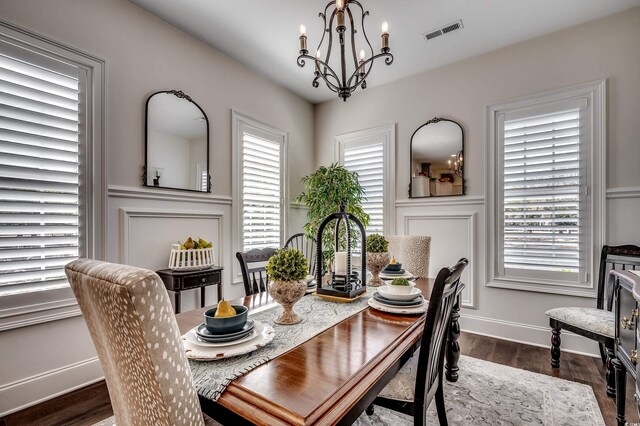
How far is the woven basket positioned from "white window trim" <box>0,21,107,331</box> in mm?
476

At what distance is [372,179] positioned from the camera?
4.05 metres

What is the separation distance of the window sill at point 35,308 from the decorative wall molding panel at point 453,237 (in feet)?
10.6

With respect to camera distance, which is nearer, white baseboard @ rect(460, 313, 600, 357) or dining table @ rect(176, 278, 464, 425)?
dining table @ rect(176, 278, 464, 425)

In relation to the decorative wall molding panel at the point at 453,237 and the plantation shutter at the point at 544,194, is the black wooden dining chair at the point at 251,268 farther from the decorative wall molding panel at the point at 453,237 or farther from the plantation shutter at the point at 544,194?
the plantation shutter at the point at 544,194

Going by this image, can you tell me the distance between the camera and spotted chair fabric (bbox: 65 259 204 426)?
26.7 inches

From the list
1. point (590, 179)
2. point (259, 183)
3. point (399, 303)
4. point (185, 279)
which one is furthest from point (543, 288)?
point (185, 279)

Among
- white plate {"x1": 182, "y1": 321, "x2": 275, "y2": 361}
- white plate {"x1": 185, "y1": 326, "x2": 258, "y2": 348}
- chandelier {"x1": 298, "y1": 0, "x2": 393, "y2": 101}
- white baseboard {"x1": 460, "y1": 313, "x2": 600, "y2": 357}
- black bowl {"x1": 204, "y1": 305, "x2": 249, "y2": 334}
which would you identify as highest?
chandelier {"x1": 298, "y1": 0, "x2": 393, "y2": 101}

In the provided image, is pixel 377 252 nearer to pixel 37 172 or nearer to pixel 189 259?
pixel 189 259

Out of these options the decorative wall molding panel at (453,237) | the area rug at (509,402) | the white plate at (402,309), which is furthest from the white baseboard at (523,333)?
the white plate at (402,309)

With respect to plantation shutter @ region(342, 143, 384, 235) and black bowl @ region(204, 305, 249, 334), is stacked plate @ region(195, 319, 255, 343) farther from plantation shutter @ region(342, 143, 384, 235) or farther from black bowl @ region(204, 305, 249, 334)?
plantation shutter @ region(342, 143, 384, 235)

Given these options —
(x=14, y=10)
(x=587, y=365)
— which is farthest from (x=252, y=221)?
(x=587, y=365)

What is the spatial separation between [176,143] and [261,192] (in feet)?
3.72

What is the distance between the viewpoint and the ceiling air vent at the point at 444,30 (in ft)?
9.23

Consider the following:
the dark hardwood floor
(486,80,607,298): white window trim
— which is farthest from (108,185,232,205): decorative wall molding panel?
(486,80,607,298): white window trim
